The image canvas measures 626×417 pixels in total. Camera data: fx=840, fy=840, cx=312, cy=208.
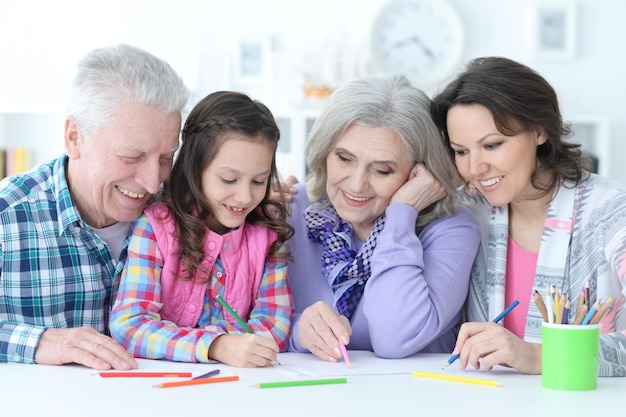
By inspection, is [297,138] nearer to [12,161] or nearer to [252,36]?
[252,36]

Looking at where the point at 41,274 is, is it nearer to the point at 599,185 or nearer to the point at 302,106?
the point at 599,185

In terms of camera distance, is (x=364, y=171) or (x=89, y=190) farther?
(x=364, y=171)

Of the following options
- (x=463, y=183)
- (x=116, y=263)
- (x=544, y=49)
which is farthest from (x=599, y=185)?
(x=544, y=49)

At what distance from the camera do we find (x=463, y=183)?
7.22 feet

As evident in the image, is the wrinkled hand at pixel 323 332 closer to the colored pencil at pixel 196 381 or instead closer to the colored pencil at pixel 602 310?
the colored pencil at pixel 196 381

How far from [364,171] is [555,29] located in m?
3.34

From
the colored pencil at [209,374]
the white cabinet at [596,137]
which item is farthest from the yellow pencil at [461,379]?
the white cabinet at [596,137]

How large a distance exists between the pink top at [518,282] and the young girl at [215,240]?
1.80ft

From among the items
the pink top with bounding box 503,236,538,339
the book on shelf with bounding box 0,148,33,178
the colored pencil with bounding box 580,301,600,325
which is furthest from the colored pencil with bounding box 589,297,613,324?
the book on shelf with bounding box 0,148,33,178

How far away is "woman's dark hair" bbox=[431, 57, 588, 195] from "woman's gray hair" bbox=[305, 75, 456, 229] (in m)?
0.06

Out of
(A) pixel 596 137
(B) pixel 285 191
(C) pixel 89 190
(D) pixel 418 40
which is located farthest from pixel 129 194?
(A) pixel 596 137

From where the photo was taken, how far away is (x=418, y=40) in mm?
4957

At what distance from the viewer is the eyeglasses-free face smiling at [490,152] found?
6.39 feet

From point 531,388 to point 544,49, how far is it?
380cm
